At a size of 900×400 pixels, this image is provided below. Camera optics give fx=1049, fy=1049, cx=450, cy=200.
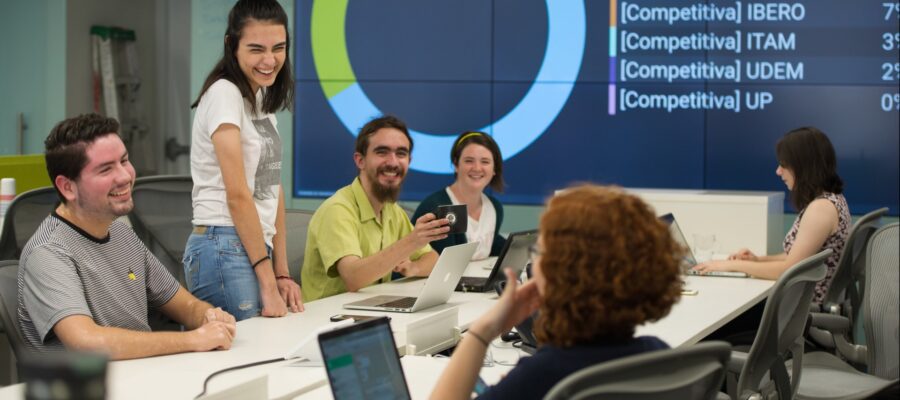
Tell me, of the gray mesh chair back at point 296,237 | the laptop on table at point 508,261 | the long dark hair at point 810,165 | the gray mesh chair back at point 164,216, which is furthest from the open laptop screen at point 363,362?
the long dark hair at point 810,165

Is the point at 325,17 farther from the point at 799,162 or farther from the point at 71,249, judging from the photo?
the point at 71,249

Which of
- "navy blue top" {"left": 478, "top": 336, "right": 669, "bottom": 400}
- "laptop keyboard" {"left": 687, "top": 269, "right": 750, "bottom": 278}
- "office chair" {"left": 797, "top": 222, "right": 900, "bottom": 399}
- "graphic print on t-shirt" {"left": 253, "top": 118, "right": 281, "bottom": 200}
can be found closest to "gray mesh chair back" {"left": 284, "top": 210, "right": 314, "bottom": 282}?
"graphic print on t-shirt" {"left": 253, "top": 118, "right": 281, "bottom": 200}

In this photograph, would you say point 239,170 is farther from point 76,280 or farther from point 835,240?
point 835,240

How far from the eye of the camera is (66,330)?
243 centimetres

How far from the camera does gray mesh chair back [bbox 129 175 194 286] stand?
411 centimetres

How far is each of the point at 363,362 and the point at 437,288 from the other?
142cm

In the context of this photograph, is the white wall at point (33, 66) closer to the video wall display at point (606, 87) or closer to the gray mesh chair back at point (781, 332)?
the video wall display at point (606, 87)

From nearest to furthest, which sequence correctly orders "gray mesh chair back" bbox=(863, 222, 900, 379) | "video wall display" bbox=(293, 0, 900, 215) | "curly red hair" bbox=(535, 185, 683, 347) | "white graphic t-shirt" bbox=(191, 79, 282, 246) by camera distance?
"curly red hair" bbox=(535, 185, 683, 347) < "gray mesh chair back" bbox=(863, 222, 900, 379) < "white graphic t-shirt" bbox=(191, 79, 282, 246) < "video wall display" bbox=(293, 0, 900, 215)

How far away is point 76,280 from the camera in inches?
99.6

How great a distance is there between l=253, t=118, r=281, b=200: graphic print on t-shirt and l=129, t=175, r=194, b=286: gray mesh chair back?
3.26ft

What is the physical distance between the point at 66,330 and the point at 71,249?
22cm

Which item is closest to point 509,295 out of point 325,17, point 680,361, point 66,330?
point 680,361

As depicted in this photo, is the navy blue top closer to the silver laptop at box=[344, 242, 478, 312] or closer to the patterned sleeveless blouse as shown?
the silver laptop at box=[344, 242, 478, 312]

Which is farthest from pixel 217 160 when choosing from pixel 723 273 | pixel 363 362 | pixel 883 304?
pixel 723 273
